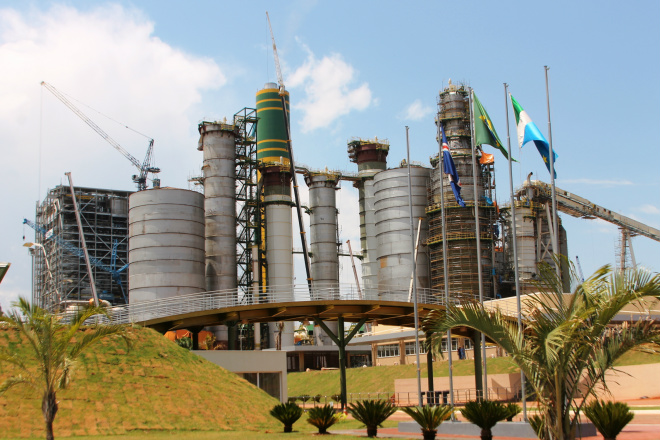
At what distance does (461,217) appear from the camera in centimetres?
8288

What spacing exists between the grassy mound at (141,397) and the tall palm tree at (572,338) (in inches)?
728

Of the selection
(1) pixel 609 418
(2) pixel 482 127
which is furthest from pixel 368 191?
(1) pixel 609 418

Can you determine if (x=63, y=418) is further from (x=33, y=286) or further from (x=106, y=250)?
(x=33, y=286)

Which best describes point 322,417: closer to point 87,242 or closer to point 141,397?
point 141,397

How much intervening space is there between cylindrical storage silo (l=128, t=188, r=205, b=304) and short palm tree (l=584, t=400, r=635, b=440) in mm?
56423

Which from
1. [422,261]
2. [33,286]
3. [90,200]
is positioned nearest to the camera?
[422,261]

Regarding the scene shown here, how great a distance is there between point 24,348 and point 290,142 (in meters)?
63.9

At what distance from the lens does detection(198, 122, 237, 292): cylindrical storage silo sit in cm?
8175

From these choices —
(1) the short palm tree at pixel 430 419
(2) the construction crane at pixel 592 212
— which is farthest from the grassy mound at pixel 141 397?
→ (2) the construction crane at pixel 592 212

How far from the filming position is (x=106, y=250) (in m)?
102

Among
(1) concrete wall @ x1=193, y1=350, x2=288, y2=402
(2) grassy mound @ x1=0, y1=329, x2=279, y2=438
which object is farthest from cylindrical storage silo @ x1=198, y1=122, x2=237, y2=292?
(2) grassy mound @ x1=0, y1=329, x2=279, y2=438

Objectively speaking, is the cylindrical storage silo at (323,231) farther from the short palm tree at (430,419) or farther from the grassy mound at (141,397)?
Answer: the short palm tree at (430,419)

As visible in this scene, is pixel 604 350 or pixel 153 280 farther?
pixel 153 280

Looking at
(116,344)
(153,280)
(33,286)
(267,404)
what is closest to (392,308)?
(267,404)
